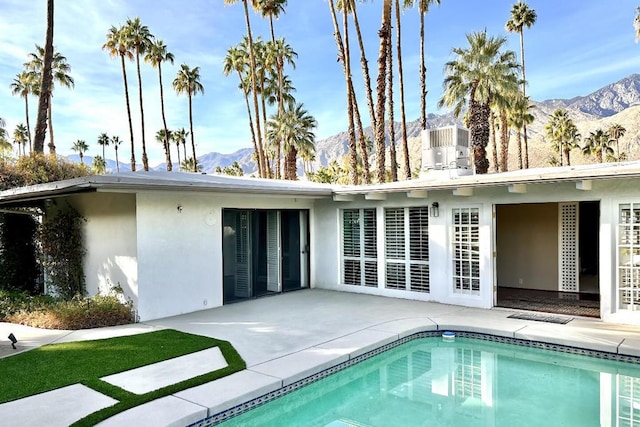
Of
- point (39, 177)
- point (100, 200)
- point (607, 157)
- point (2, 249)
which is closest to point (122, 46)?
point (39, 177)

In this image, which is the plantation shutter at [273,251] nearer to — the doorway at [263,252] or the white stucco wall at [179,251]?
the doorway at [263,252]

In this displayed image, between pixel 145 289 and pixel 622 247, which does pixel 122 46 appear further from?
pixel 622 247

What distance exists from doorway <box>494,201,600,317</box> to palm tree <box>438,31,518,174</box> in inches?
301

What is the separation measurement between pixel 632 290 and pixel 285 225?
25.7 feet

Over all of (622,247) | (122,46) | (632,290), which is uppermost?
(122,46)

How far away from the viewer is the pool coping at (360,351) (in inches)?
200

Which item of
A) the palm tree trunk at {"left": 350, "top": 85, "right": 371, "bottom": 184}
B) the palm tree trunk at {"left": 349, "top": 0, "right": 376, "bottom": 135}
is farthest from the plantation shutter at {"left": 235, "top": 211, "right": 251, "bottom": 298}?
the palm tree trunk at {"left": 349, "top": 0, "right": 376, "bottom": 135}

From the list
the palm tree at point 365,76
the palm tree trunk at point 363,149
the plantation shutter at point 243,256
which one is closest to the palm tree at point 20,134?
the palm tree trunk at point 363,149

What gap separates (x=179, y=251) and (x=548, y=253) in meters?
9.54

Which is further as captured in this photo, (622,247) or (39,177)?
(39,177)

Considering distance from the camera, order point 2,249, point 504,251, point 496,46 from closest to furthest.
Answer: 1. point 2,249
2. point 504,251
3. point 496,46

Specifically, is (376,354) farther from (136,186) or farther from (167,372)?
(136,186)

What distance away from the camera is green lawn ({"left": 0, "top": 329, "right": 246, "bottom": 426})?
5062 millimetres

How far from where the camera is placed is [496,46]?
67.2 feet
